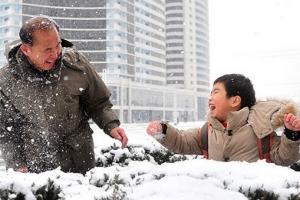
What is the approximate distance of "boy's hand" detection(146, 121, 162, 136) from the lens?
8.60 ft

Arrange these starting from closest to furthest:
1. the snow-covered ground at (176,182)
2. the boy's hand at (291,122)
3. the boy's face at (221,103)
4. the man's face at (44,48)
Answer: the snow-covered ground at (176,182) → the boy's hand at (291,122) → the man's face at (44,48) → the boy's face at (221,103)

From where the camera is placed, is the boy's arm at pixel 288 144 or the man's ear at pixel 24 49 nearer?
the boy's arm at pixel 288 144

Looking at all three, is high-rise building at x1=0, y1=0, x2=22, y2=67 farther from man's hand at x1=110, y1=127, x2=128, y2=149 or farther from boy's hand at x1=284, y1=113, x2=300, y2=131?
boy's hand at x1=284, y1=113, x2=300, y2=131

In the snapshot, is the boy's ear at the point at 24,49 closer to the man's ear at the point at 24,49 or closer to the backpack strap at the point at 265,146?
the man's ear at the point at 24,49

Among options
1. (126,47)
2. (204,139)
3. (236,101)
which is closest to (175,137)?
(204,139)

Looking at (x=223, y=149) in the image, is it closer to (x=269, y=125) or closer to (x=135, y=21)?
(x=269, y=125)

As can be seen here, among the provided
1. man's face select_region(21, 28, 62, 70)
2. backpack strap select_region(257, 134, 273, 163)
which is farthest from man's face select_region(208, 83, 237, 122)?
man's face select_region(21, 28, 62, 70)

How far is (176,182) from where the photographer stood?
145 cm

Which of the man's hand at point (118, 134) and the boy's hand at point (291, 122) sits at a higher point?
the boy's hand at point (291, 122)

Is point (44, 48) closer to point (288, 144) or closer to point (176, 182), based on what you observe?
point (176, 182)

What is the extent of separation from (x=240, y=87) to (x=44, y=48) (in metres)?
1.44

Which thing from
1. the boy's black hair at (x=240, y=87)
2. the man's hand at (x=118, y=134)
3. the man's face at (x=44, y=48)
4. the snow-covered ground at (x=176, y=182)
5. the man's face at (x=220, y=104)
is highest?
the man's face at (x=44, y=48)

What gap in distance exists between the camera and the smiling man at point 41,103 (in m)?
2.43

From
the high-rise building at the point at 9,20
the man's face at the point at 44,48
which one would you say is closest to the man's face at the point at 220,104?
the man's face at the point at 44,48
